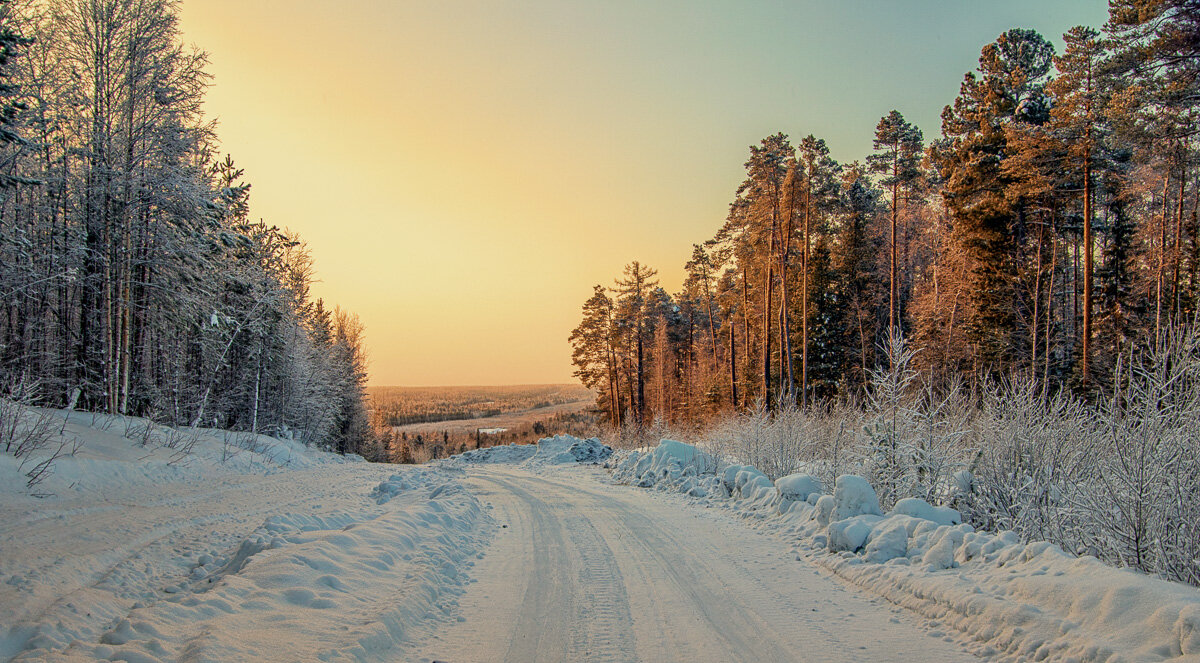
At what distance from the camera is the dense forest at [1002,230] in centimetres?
1523

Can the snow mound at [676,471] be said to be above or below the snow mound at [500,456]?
above

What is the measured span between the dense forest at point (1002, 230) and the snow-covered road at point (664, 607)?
24.3ft

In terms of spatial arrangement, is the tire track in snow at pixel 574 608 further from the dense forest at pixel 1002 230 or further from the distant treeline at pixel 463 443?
the distant treeline at pixel 463 443

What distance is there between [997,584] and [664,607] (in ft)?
9.23

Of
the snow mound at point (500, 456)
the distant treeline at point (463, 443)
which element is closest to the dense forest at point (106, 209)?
the snow mound at point (500, 456)

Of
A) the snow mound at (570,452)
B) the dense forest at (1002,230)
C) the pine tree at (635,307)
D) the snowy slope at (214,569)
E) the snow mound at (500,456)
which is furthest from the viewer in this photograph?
the pine tree at (635,307)

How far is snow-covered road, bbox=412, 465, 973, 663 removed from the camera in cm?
403

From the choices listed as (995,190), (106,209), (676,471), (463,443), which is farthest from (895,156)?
(463,443)

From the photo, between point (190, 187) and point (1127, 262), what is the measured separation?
37.0 m

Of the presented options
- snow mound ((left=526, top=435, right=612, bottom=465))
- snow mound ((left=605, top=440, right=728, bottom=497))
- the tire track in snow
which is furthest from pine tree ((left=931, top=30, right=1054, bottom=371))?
the tire track in snow

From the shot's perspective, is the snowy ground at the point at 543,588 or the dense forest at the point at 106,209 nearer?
the snowy ground at the point at 543,588

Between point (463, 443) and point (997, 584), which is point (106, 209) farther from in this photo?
point (463, 443)

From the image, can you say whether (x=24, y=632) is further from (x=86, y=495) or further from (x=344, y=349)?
(x=344, y=349)

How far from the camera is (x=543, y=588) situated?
5.59 meters
